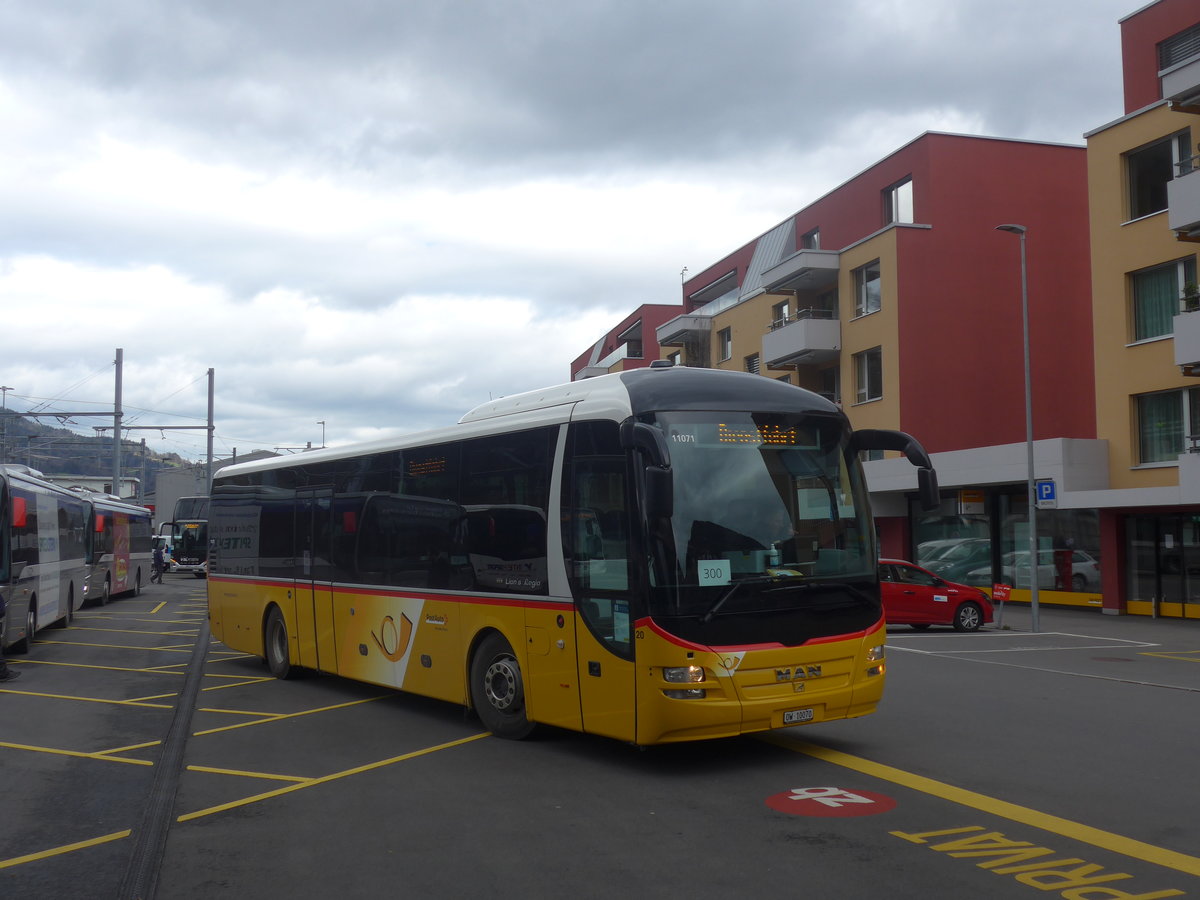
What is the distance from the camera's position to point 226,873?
599 centimetres

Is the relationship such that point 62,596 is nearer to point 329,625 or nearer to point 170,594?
point 329,625

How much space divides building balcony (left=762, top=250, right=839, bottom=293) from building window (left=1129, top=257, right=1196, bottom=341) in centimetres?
1219

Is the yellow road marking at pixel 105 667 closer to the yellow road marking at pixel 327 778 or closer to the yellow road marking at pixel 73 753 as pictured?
the yellow road marking at pixel 73 753

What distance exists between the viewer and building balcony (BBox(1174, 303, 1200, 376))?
78.6 feet

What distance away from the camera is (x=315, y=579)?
13672mm

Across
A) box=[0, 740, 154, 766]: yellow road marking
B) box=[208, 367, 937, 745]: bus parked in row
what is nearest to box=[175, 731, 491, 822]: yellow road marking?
box=[208, 367, 937, 745]: bus parked in row

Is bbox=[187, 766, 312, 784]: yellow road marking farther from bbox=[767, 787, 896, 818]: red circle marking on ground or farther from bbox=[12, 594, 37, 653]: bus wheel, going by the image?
bbox=[12, 594, 37, 653]: bus wheel

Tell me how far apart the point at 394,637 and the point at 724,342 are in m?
38.1

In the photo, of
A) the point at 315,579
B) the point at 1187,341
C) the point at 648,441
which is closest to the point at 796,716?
the point at 648,441

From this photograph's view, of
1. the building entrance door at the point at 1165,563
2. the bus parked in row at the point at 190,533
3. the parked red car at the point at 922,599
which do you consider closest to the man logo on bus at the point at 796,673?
the parked red car at the point at 922,599

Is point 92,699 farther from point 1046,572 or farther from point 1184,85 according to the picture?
point 1046,572

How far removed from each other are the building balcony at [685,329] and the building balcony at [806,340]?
8.88 metres

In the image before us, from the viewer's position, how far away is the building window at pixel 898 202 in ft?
120

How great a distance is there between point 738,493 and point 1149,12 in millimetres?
24989
